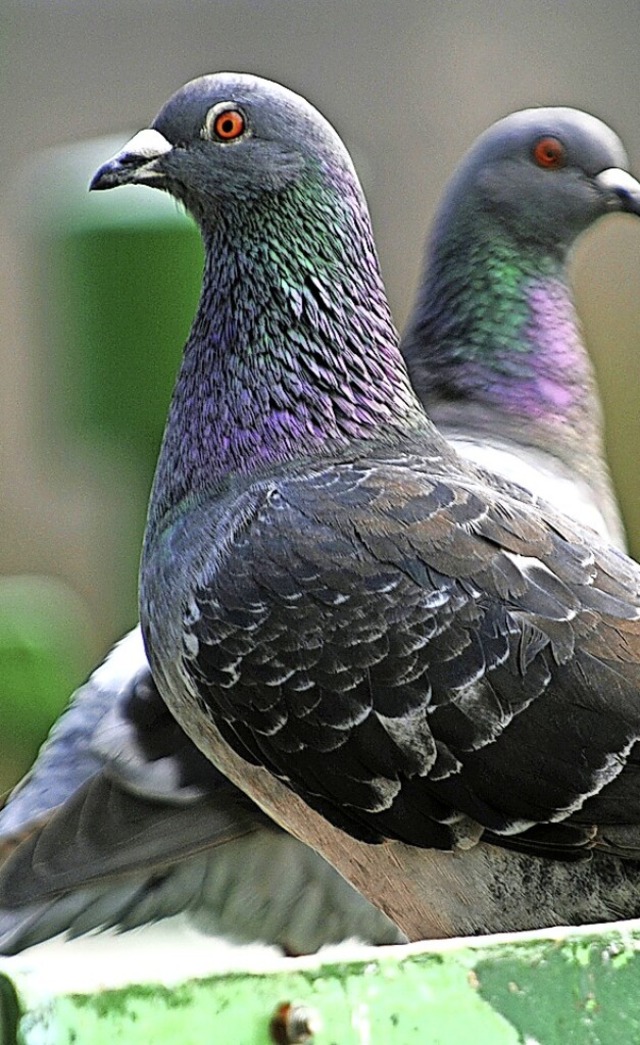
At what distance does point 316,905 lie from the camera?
8.13 ft

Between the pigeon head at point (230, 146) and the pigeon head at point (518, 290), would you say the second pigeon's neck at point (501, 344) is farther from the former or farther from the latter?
the pigeon head at point (230, 146)

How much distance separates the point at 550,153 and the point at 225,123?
1.06m

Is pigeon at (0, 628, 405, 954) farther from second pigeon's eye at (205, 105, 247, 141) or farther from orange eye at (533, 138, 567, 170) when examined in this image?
orange eye at (533, 138, 567, 170)

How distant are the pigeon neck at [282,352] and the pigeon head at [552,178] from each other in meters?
0.91

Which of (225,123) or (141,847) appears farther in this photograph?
(141,847)

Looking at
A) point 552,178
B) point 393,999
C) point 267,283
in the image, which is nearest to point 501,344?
point 552,178

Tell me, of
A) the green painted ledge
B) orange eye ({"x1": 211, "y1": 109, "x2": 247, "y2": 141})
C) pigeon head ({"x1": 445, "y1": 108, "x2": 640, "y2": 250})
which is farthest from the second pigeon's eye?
the green painted ledge

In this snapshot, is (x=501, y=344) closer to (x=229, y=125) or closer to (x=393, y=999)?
(x=229, y=125)

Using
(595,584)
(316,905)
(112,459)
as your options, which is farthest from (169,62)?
(595,584)

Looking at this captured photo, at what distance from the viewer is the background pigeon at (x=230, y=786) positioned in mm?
2143

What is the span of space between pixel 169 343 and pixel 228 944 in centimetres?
172

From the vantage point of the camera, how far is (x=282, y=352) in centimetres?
193

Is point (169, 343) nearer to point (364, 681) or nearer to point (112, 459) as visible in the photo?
point (112, 459)

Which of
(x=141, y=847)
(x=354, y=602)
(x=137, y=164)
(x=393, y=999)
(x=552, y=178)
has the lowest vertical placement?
(x=141, y=847)
